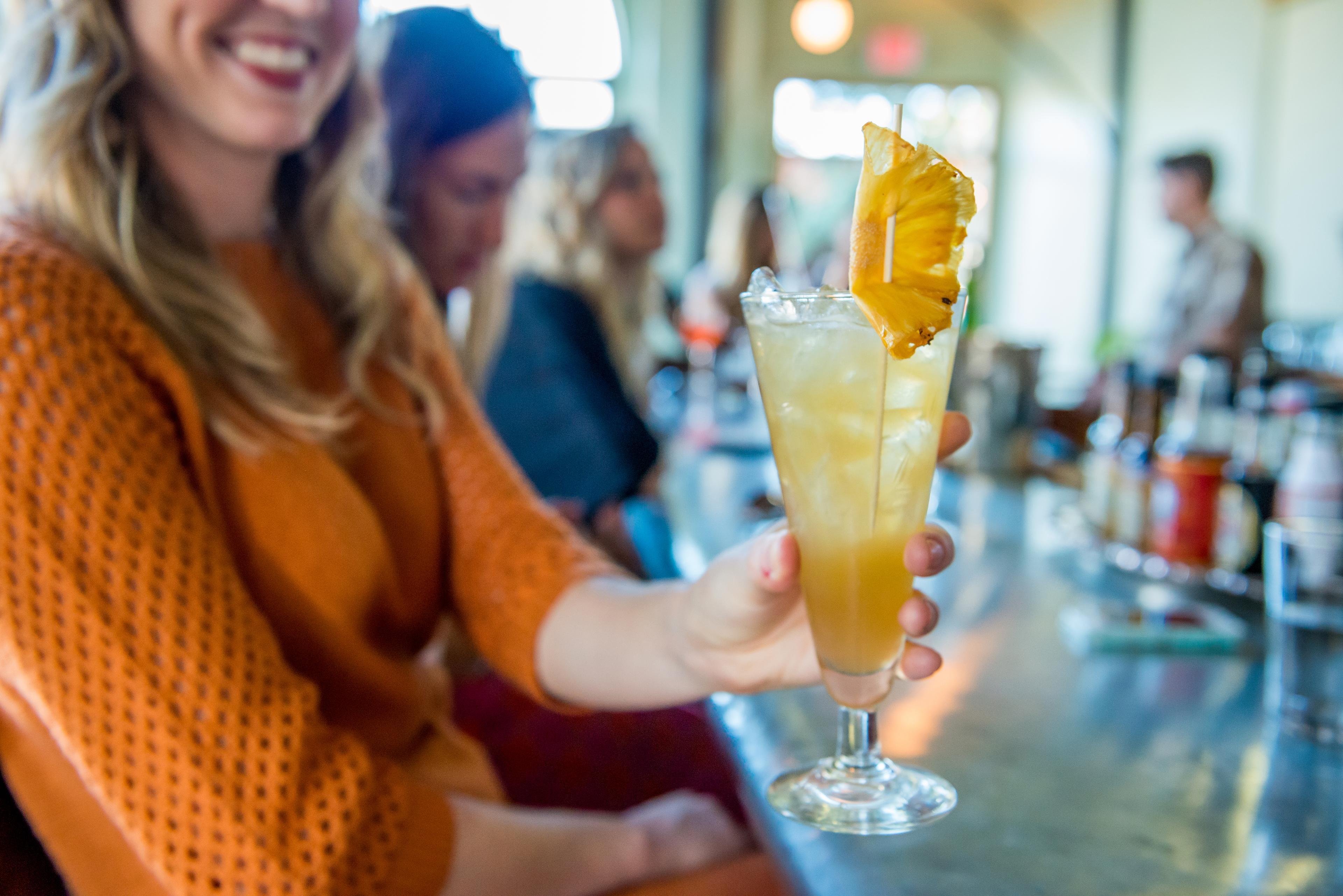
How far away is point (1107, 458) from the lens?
1.60 metres

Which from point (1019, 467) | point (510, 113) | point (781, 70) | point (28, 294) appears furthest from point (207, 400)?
point (781, 70)

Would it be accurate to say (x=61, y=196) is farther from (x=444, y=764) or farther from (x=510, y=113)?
(x=510, y=113)

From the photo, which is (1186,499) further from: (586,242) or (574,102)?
(574,102)

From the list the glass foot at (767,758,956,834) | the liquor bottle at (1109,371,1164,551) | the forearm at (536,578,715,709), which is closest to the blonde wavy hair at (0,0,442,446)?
the forearm at (536,578,715,709)

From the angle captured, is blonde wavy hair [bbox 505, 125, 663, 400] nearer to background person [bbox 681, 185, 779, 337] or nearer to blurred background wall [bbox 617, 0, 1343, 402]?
background person [bbox 681, 185, 779, 337]

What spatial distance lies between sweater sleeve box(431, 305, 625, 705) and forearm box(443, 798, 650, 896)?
0.18 meters

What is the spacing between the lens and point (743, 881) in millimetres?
965

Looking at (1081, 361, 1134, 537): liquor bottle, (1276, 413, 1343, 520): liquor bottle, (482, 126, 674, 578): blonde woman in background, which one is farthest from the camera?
(482, 126, 674, 578): blonde woman in background

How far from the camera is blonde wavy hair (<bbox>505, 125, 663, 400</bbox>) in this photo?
2861 mm

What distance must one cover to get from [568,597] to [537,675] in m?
0.09

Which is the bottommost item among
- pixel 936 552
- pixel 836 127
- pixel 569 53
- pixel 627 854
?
pixel 627 854

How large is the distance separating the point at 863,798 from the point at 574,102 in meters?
7.19

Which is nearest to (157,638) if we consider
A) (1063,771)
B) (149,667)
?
(149,667)

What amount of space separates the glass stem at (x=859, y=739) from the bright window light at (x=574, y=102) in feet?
22.3
